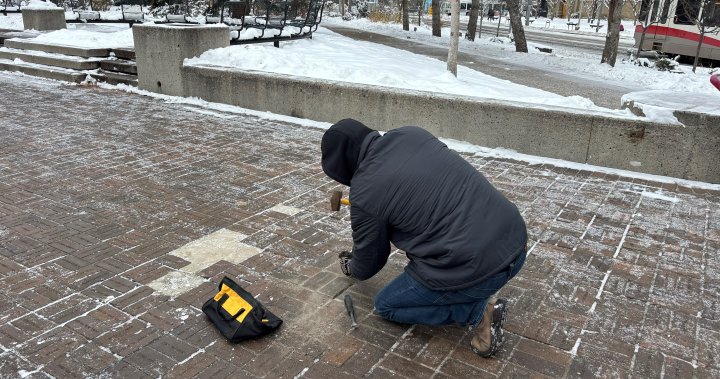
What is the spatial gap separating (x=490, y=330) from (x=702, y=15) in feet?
57.2

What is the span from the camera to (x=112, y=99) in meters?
9.25

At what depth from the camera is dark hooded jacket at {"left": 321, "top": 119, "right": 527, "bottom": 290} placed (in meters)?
2.66

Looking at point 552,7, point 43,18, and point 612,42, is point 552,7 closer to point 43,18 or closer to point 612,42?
point 612,42

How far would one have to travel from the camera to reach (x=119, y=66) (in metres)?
10.5

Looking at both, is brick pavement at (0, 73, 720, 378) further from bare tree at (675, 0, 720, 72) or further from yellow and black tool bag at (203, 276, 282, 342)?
bare tree at (675, 0, 720, 72)

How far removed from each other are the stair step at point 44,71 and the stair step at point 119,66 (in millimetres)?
423

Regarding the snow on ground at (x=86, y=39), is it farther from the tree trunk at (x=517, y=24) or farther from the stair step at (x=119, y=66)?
the tree trunk at (x=517, y=24)

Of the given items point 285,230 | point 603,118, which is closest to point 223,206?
point 285,230

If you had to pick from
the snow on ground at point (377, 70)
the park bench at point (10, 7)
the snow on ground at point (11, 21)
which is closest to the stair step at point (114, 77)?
the snow on ground at point (377, 70)

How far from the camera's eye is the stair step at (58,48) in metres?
10.9

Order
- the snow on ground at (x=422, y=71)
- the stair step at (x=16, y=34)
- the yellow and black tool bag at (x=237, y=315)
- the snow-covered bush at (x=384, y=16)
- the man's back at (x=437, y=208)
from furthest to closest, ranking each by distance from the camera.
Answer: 1. the snow-covered bush at (x=384, y=16)
2. the stair step at (x=16, y=34)
3. the snow on ground at (x=422, y=71)
4. the yellow and black tool bag at (x=237, y=315)
5. the man's back at (x=437, y=208)

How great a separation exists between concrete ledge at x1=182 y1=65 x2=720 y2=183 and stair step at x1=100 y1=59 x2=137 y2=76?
2.82 meters

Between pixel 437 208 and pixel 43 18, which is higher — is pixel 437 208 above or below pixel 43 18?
below

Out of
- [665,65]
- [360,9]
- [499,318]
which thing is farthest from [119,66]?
[360,9]
